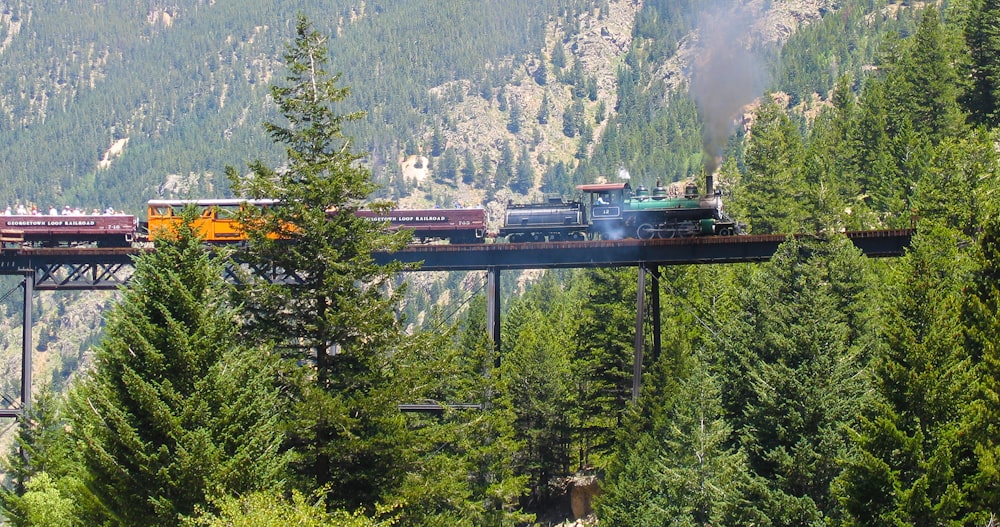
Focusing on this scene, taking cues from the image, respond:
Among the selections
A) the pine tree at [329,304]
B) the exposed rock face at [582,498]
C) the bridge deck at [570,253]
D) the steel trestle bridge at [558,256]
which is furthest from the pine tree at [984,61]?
the pine tree at [329,304]

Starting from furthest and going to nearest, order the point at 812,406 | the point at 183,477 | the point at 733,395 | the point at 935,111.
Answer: the point at 935,111, the point at 733,395, the point at 812,406, the point at 183,477

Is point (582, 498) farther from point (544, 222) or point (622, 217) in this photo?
point (622, 217)

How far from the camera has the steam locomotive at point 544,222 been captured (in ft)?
182

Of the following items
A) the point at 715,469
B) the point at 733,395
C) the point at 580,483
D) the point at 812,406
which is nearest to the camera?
the point at 812,406

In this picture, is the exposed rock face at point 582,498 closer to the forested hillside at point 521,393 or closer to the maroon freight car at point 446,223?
the forested hillside at point 521,393

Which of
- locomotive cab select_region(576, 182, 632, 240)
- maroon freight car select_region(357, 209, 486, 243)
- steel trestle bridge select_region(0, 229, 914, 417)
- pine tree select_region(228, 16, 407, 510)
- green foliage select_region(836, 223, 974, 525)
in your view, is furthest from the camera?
maroon freight car select_region(357, 209, 486, 243)

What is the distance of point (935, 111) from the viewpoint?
79.7 meters

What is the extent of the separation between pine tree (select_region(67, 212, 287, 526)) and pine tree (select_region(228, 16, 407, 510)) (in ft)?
6.24

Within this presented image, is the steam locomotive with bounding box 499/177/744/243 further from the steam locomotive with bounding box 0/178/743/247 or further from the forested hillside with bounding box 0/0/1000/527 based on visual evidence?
the forested hillside with bounding box 0/0/1000/527

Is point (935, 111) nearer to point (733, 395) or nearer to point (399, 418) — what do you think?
point (733, 395)

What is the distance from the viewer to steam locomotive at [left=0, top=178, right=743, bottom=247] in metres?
55.5

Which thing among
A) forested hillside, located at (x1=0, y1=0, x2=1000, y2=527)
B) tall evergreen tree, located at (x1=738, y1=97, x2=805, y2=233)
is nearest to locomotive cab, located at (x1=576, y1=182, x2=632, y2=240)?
forested hillside, located at (x1=0, y1=0, x2=1000, y2=527)

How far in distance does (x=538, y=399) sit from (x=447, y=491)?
87.4 ft

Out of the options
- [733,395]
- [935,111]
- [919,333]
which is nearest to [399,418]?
[919,333]
